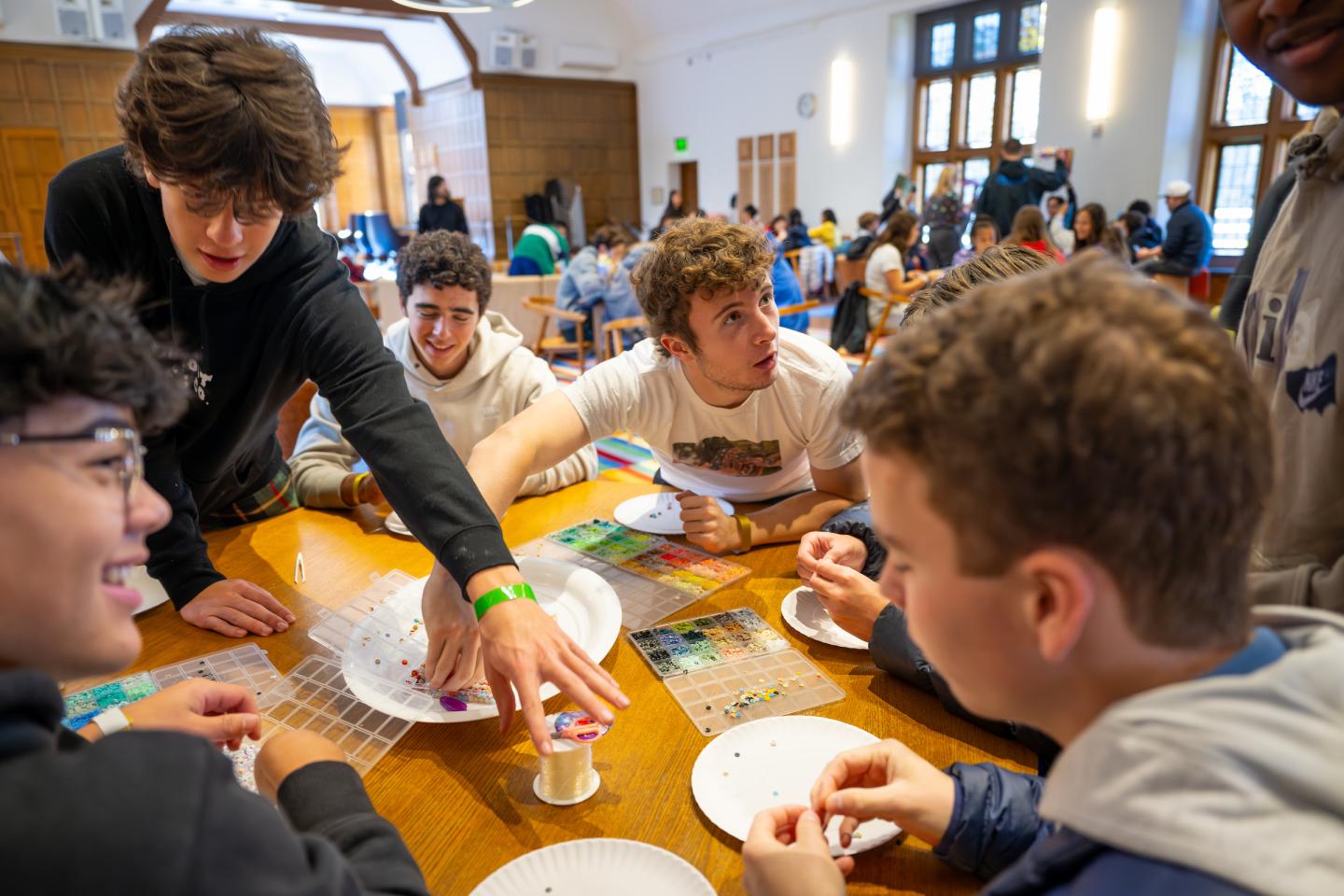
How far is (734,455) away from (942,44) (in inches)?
423

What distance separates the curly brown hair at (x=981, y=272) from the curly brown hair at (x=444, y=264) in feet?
5.15

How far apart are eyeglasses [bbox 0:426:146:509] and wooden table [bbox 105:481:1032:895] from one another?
0.51 meters

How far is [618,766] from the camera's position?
3.46 ft

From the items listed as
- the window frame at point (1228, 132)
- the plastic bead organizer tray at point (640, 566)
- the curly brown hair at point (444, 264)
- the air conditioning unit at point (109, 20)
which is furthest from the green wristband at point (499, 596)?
the air conditioning unit at point (109, 20)

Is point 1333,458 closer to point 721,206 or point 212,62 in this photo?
point 212,62

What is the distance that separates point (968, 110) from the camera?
426 inches

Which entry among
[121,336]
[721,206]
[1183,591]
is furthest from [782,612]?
[721,206]

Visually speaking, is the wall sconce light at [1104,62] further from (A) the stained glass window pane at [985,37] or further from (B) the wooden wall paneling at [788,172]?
(B) the wooden wall paneling at [788,172]

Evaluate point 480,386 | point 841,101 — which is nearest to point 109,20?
point 841,101

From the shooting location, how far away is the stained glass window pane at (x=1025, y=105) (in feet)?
31.8

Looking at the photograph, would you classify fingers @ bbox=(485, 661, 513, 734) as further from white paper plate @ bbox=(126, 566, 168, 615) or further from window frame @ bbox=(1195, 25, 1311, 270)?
window frame @ bbox=(1195, 25, 1311, 270)

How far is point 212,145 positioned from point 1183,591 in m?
1.34

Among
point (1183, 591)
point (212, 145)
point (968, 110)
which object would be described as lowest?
point (1183, 591)

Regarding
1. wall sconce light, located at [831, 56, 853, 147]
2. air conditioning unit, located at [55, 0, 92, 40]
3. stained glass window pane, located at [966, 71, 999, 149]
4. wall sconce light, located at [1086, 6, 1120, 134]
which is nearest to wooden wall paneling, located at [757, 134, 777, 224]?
wall sconce light, located at [831, 56, 853, 147]
